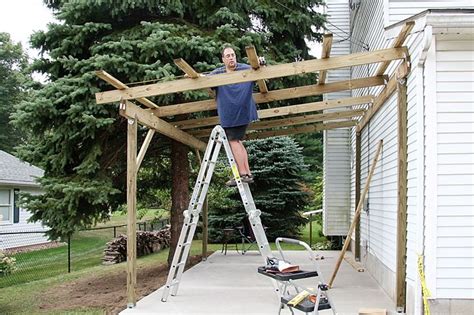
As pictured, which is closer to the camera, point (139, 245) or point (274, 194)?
point (139, 245)

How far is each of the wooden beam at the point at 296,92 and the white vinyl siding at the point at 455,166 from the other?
167cm

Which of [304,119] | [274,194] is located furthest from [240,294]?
[274,194]

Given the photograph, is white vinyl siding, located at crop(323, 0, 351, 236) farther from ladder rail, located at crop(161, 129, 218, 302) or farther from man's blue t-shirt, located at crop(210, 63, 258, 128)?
man's blue t-shirt, located at crop(210, 63, 258, 128)

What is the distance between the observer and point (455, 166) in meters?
4.89

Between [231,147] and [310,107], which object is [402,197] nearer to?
[231,147]

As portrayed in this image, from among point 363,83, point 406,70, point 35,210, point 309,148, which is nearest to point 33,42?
point 35,210

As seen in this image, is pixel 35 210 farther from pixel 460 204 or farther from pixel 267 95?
pixel 460 204

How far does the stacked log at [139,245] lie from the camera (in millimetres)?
12883

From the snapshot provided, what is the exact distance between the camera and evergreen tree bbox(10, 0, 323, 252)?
305 inches

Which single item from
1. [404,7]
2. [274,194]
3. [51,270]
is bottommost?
[51,270]

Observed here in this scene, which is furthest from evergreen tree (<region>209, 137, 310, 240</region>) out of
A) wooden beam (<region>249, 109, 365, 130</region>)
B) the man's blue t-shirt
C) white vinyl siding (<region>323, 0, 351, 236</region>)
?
the man's blue t-shirt

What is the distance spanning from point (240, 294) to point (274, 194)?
10.7 meters

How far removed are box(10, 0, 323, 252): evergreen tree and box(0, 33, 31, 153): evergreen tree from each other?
2193cm

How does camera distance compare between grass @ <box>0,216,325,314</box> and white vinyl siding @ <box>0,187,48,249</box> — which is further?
white vinyl siding @ <box>0,187,48,249</box>
